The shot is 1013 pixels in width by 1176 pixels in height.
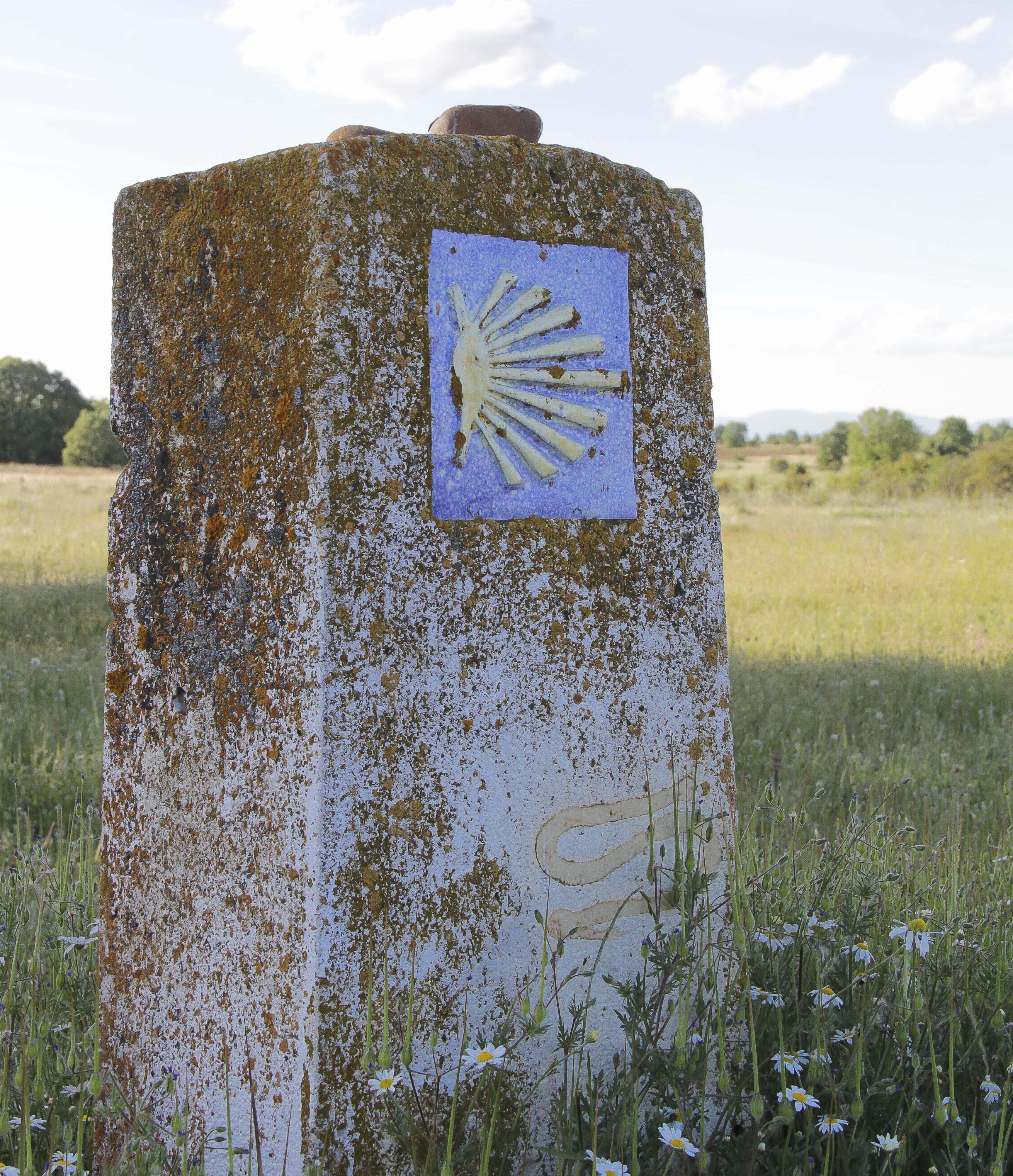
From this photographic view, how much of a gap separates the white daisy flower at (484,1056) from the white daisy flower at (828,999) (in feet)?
1.69

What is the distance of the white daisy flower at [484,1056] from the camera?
1388 mm

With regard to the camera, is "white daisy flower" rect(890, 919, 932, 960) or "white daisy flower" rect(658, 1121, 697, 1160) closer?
"white daisy flower" rect(658, 1121, 697, 1160)

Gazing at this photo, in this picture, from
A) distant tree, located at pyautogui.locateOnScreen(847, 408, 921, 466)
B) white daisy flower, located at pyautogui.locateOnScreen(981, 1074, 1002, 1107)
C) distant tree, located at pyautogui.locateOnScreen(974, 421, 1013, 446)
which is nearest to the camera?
white daisy flower, located at pyautogui.locateOnScreen(981, 1074, 1002, 1107)

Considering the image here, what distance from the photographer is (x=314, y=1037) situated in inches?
56.0

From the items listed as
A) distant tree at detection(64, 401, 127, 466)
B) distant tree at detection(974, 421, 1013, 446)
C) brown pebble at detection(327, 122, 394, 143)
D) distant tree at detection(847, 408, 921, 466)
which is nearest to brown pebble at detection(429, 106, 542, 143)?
brown pebble at detection(327, 122, 394, 143)

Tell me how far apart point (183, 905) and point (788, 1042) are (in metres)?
1.08

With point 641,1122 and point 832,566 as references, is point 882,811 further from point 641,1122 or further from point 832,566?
point 832,566

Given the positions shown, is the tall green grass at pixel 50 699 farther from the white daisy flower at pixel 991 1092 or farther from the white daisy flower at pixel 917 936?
the white daisy flower at pixel 991 1092

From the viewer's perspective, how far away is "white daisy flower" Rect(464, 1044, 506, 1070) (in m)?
1.39

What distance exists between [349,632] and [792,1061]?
3.20 feet

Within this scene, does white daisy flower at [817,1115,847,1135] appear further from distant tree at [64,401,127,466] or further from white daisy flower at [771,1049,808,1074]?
distant tree at [64,401,127,466]

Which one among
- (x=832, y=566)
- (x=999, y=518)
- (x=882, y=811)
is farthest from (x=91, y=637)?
(x=999, y=518)

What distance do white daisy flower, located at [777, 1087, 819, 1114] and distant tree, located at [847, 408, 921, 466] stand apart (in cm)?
4901

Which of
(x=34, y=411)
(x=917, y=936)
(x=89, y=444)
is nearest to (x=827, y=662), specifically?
(x=917, y=936)
